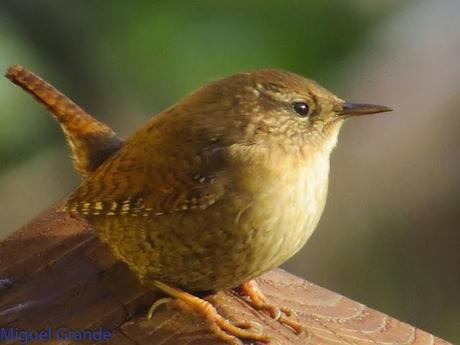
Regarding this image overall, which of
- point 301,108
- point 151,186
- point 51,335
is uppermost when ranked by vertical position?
point 301,108

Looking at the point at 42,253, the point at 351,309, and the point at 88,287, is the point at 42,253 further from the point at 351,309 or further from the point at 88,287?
the point at 351,309

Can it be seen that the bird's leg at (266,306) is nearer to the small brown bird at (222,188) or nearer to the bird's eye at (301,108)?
the small brown bird at (222,188)

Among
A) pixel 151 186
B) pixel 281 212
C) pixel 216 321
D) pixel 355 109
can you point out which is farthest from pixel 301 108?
pixel 216 321

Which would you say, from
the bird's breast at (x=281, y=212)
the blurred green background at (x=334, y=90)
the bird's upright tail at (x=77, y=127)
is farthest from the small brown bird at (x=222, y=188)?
the blurred green background at (x=334, y=90)

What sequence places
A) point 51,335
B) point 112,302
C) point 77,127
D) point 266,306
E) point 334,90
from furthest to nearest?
point 334,90, point 77,127, point 266,306, point 112,302, point 51,335

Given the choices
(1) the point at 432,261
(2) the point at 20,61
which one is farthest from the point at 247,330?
(1) the point at 432,261

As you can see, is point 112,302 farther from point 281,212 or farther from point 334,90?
point 334,90

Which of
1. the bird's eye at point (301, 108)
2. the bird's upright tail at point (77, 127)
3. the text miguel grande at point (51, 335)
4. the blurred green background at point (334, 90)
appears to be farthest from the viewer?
the blurred green background at point (334, 90)
